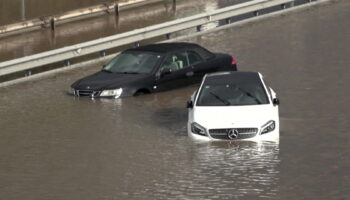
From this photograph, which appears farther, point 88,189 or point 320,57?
point 320,57

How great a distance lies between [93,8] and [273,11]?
6.73 m

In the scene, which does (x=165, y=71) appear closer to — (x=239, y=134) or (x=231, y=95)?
(x=231, y=95)

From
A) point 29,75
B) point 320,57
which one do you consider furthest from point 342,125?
point 29,75

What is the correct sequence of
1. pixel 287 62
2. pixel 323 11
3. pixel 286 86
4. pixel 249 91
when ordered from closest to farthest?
pixel 249 91, pixel 286 86, pixel 287 62, pixel 323 11

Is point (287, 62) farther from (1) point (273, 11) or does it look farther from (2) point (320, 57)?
(1) point (273, 11)

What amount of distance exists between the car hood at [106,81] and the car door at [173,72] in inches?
17.1

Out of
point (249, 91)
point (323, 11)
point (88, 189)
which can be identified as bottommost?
point (88, 189)

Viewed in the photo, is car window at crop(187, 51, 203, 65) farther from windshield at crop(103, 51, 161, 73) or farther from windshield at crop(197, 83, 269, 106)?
windshield at crop(197, 83, 269, 106)

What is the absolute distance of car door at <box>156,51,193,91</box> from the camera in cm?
2650

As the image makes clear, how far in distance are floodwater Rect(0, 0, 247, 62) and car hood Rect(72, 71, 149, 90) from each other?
767cm

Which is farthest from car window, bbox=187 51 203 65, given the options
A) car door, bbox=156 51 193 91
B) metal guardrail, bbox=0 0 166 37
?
metal guardrail, bbox=0 0 166 37

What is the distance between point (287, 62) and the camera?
97.4 feet

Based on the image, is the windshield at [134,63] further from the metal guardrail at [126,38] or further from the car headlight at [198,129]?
the car headlight at [198,129]

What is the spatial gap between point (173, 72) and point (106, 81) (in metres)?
1.68
